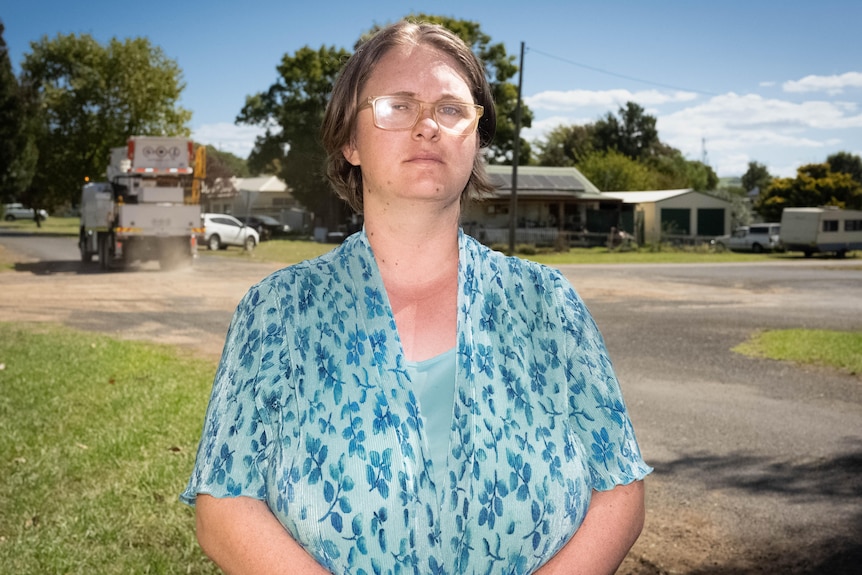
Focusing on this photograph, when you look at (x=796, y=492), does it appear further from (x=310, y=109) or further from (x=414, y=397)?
(x=310, y=109)

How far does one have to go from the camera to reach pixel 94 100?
177ft

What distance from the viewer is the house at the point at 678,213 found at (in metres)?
52.2

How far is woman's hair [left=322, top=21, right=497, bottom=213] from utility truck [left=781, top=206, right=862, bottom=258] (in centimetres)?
4344

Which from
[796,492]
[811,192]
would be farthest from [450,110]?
[811,192]

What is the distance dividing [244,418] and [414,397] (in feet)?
1.11

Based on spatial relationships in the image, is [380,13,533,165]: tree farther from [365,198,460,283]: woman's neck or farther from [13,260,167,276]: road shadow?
[365,198,460,283]: woman's neck

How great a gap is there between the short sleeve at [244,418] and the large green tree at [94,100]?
2135 inches

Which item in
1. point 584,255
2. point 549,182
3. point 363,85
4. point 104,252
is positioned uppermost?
point 549,182

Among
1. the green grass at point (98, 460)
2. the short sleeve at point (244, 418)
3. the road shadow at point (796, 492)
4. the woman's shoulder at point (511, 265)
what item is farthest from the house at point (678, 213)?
the short sleeve at point (244, 418)

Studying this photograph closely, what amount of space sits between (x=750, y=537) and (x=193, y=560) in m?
2.97

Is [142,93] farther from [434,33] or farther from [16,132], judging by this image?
[434,33]

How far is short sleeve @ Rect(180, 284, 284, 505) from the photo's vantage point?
1815mm

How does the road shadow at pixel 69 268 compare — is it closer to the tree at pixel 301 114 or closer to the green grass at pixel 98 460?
the green grass at pixel 98 460

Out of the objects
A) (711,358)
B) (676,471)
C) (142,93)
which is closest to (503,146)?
(142,93)
